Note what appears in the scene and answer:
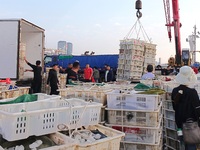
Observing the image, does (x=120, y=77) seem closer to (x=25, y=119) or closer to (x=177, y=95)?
(x=177, y=95)

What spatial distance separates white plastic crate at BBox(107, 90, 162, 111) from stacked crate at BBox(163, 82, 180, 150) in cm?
122

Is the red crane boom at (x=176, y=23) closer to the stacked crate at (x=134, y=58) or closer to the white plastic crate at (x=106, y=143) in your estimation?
the stacked crate at (x=134, y=58)

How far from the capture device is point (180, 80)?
3877 millimetres

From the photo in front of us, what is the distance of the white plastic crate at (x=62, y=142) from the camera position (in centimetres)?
227

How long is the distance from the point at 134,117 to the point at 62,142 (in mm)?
1842

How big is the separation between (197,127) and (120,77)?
25.0ft

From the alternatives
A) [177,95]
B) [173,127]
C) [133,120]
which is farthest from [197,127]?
[173,127]

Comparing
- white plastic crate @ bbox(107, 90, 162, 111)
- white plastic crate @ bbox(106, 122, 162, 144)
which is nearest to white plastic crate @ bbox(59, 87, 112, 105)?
white plastic crate @ bbox(107, 90, 162, 111)

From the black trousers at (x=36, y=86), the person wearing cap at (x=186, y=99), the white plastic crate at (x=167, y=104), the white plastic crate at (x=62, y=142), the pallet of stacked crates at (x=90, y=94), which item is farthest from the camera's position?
the black trousers at (x=36, y=86)

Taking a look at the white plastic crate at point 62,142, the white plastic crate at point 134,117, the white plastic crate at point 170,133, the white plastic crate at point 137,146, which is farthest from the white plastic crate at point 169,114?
the white plastic crate at point 62,142

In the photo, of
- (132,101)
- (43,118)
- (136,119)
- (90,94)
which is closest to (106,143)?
(43,118)

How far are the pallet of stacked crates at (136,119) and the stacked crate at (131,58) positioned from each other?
6.54m

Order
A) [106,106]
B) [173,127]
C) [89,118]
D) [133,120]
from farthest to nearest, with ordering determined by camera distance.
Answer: [173,127], [106,106], [133,120], [89,118]

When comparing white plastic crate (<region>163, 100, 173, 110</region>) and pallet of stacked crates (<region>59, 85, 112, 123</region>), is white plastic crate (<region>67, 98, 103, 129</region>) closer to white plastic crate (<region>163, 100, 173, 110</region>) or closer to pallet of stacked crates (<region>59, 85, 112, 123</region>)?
pallet of stacked crates (<region>59, 85, 112, 123</region>)
